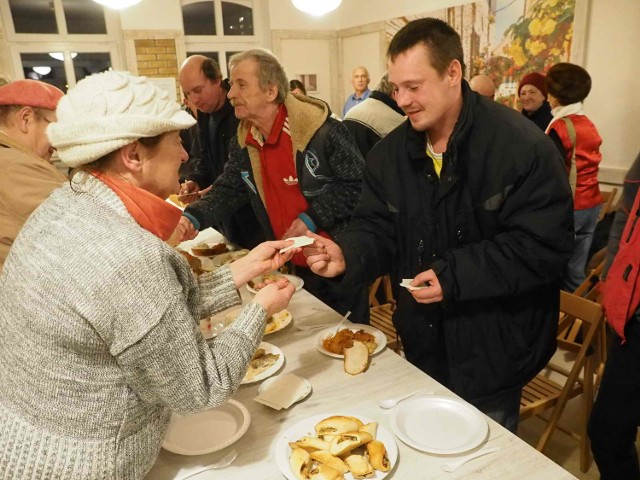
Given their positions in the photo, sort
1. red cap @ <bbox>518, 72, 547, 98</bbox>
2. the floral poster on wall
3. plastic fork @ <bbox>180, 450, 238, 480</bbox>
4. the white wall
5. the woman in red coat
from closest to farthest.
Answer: plastic fork @ <bbox>180, 450, 238, 480</bbox>, the woman in red coat, red cap @ <bbox>518, 72, 547, 98</bbox>, the white wall, the floral poster on wall

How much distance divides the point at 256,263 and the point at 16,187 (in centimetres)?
114

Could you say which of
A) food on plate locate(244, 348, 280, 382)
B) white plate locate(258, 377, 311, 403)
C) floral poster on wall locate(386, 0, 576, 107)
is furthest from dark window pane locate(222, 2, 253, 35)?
white plate locate(258, 377, 311, 403)

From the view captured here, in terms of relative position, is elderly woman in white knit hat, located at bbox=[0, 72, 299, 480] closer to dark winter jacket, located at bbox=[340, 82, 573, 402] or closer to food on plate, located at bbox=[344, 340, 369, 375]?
food on plate, located at bbox=[344, 340, 369, 375]

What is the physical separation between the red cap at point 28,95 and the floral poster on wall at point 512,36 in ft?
16.1

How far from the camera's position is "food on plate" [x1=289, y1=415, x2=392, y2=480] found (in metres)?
1.12

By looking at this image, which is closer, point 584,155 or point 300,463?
point 300,463

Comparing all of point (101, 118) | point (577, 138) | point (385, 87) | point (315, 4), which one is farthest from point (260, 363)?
point (315, 4)

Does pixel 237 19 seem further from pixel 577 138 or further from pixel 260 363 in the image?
pixel 260 363

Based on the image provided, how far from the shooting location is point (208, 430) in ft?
4.40

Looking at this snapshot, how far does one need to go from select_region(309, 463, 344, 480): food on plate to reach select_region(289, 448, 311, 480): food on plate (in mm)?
16

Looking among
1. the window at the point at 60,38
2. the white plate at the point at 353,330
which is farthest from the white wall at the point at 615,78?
the window at the point at 60,38

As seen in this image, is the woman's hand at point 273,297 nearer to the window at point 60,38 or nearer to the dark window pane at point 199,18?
the window at point 60,38

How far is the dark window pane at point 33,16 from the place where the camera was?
23.3 ft

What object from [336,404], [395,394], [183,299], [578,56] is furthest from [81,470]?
[578,56]
